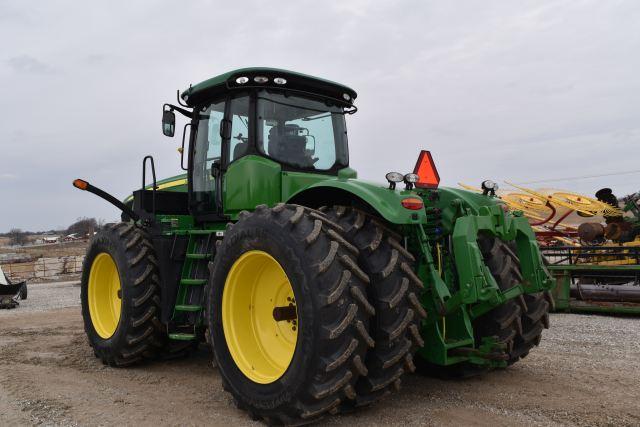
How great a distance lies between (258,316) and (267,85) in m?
2.24

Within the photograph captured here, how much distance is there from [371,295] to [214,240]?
2.24 metres

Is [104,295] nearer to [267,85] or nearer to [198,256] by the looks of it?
[198,256]

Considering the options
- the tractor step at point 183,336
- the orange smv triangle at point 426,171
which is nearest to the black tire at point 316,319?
the orange smv triangle at point 426,171

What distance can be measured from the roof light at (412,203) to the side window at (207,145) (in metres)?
2.46

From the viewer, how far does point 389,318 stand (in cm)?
371

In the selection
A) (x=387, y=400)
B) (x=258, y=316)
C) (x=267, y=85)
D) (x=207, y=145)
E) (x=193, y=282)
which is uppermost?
(x=267, y=85)

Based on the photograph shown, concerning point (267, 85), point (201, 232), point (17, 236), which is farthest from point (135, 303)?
point (17, 236)

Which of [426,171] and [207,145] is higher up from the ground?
[207,145]

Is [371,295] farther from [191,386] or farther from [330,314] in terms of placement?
[191,386]

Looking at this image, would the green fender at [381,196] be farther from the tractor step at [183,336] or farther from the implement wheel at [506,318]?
the tractor step at [183,336]

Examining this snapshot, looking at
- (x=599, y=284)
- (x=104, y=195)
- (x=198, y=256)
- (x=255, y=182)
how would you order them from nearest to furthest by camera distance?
(x=255, y=182)
(x=198, y=256)
(x=104, y=195)
(x=599, y=284)

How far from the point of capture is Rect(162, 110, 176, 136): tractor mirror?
6121mm

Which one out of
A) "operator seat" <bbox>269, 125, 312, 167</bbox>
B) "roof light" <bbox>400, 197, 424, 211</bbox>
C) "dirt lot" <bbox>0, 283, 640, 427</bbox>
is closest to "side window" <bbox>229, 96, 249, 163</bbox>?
"operator seat" <bbox>269, 125, 312, 167</bbox>

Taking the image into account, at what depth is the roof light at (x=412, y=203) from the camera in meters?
3.95
